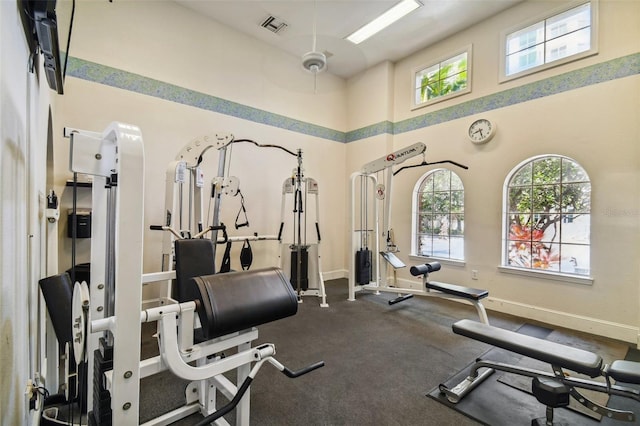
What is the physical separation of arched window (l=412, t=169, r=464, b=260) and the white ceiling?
6.95 ft

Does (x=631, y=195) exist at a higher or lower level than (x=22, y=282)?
higher

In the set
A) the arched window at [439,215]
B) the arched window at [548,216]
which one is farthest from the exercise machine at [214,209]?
the arched window at [548,216]

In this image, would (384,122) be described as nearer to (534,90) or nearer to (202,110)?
(534,90)

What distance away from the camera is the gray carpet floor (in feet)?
6.27

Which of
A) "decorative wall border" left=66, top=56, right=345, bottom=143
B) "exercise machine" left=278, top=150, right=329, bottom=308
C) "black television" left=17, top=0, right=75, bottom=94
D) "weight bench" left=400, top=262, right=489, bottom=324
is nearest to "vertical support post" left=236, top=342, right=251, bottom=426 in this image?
"black television" left=17, top=0, right=75, bottom=94

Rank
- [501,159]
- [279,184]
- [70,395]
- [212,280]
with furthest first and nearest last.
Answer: [279,184] → [501,159] → [70,395] → [212,280]

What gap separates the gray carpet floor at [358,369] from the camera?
75.3 inches

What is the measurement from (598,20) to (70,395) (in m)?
5.75

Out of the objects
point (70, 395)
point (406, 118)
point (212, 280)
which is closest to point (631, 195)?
point (406, 118)

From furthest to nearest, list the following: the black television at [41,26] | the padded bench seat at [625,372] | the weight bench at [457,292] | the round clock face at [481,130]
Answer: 1. the round clock face at [481,130]
2. the weight bench at [457,292]
3. the padded bench seat at [625,372]
4. the black television at [41,26]

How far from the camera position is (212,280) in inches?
49.5

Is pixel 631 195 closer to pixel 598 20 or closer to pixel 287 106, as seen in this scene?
pixel 598 20

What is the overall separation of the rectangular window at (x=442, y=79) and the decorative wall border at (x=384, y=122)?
10.0 inches

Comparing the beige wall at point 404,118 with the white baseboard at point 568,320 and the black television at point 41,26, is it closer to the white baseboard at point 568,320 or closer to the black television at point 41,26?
the white baseboard at point 568,320
